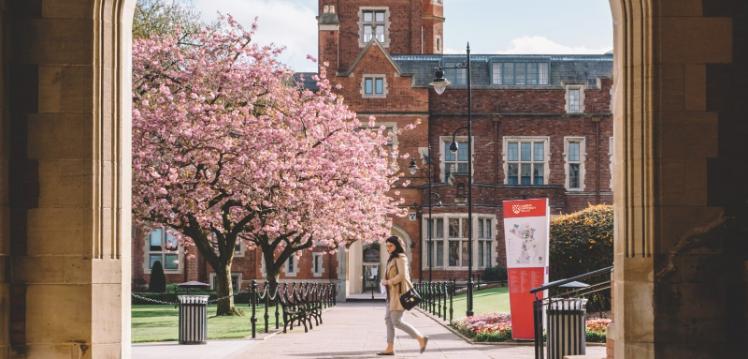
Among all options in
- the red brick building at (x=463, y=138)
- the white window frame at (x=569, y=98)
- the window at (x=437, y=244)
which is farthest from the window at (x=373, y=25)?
the window at (x=437, y=244)

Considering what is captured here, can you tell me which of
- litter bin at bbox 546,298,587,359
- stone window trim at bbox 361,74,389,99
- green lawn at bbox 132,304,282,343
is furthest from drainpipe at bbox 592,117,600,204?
litter bin at bbox 546,298,587,359

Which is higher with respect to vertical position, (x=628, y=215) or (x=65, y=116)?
(x=65, y=116)

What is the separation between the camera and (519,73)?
2098 inches

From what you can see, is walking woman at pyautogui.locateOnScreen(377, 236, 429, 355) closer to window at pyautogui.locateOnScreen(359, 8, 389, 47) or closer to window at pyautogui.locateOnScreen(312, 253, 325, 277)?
window at pyautogui.locateOnScreen(312, 253, 325, 277)

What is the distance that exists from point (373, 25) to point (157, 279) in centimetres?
1655

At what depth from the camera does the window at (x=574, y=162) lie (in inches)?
2040

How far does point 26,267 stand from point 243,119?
65.9 ft

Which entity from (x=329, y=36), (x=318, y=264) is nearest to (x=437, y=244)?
(x=318, y=264)

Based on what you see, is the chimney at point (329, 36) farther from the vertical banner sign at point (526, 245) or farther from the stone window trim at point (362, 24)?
the vertical banner sign at point (526, 245)

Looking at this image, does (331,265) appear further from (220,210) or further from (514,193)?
(220,210)

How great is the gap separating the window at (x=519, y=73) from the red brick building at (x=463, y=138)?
46 millimetres

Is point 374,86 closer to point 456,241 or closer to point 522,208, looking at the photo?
point 456,241

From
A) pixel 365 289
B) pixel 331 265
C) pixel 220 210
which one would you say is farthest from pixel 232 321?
pixel 365 289

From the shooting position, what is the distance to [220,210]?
3020 cm
